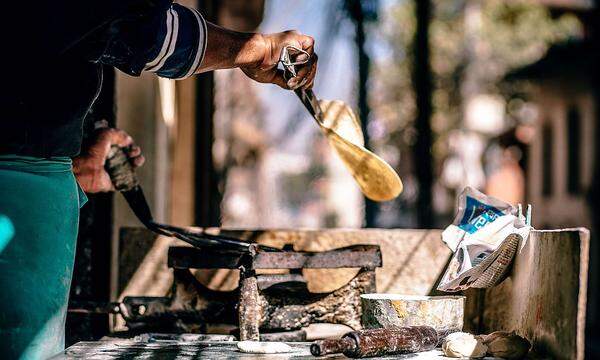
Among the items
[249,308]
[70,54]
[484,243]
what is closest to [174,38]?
[70,54]

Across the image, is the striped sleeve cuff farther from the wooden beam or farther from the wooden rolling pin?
the wooden beam

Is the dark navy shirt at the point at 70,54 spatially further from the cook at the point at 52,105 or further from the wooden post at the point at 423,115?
the wooden post at the point at 423,115

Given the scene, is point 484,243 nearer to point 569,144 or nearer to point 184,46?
point 184,46

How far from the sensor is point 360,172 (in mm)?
3236

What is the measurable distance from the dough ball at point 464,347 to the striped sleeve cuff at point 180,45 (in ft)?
4.08

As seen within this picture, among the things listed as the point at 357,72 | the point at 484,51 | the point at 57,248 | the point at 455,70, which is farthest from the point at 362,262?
the point at 484,51

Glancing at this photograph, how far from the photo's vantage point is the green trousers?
2.13 m

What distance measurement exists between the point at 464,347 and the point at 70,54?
61.4 inches

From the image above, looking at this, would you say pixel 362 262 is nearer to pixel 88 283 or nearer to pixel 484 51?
pixel 88 283

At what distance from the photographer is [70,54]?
224cm

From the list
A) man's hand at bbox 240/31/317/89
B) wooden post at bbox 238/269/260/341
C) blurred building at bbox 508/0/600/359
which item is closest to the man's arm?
Result: man's hand at bbox 240/31/317/89

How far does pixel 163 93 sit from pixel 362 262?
3971 mm

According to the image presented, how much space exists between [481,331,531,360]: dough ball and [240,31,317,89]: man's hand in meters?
1.13

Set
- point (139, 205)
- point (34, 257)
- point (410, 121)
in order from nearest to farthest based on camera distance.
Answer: point (34, 257)
point (139, 205)
point (410, 121)
